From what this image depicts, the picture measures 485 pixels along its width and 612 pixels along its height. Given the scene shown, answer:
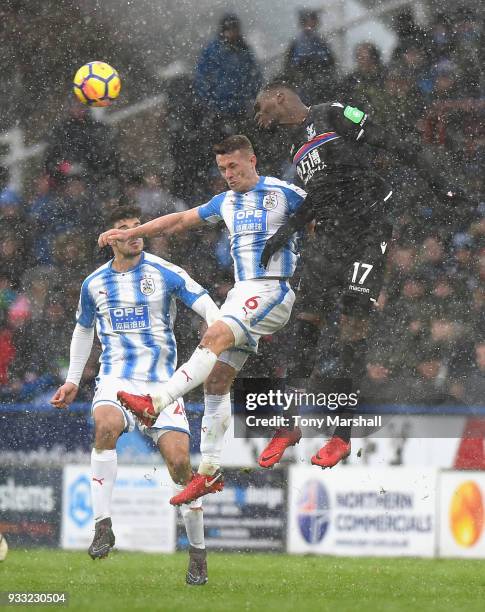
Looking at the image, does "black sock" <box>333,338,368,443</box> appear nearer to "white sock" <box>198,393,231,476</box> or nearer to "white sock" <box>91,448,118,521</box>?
"white sock" <box>198,393,231,476</box>

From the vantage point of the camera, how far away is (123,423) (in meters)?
7.11

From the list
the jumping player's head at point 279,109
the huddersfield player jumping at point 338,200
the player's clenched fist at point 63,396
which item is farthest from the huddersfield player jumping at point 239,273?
the player's clenched fist at point 63,396

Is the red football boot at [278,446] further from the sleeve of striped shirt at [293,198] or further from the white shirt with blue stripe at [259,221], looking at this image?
the sleeve of striped shirt at [293,198]

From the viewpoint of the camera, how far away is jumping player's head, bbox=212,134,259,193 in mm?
6781

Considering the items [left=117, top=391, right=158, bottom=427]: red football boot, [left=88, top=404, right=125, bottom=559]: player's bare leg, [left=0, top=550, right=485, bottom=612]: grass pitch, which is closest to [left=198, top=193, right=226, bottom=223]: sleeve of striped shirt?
[left=88, top=404, right=125, bottom=559]: player's bare leg

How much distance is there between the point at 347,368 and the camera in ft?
24.0

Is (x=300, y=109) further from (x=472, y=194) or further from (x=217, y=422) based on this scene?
(x=472, y=194)

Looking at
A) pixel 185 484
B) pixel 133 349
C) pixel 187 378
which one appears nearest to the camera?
pixel 187 378

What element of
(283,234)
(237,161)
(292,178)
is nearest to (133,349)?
(283,234)

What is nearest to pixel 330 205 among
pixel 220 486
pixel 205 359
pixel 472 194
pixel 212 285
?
pixel 205 359

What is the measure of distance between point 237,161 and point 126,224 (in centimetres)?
87

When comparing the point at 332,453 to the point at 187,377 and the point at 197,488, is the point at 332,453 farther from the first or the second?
the point at 187,377

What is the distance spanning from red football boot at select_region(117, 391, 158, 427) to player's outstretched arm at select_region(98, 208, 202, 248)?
1.08 meters

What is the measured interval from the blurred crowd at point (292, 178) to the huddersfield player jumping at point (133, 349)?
2.62m
